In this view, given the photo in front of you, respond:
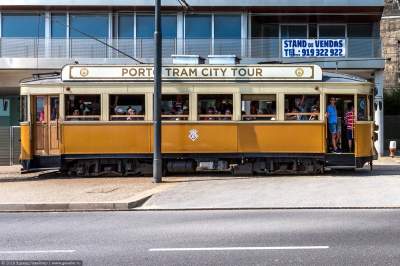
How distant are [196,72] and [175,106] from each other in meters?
1.24

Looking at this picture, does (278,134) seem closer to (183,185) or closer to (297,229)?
(183,185)

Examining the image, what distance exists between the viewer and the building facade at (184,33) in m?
29.5

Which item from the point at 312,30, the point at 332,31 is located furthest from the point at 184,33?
the point at 332,31

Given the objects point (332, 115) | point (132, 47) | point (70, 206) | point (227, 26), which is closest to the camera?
point (70, 206)

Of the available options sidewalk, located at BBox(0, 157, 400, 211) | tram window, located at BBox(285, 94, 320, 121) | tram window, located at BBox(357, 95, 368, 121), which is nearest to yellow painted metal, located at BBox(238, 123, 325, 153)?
tram window, located at BBox(285, 94, 320, 121)

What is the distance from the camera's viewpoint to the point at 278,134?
1872cm

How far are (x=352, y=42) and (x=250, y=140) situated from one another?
13.1m

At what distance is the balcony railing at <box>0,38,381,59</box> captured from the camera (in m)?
29.9

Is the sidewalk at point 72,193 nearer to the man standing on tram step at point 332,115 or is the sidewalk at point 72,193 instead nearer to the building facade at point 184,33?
the man standing on tram step at point 332,115

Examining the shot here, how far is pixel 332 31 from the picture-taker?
31625mm

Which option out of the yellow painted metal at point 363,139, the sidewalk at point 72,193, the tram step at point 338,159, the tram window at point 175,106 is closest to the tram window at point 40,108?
the sidewalk at point 72,193

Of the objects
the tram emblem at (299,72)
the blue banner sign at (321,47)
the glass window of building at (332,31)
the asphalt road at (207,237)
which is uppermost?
the glass window of building at (332,31)

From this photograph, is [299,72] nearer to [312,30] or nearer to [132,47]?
[132,47]

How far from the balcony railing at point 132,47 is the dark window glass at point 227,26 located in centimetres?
60
